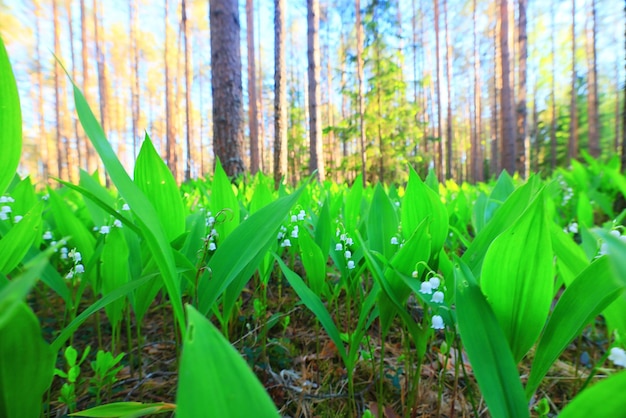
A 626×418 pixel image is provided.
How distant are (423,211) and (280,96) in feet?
19.9

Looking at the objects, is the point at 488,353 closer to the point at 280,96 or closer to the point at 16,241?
the point at 16,241

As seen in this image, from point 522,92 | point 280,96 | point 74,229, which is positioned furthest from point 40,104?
point 74,229

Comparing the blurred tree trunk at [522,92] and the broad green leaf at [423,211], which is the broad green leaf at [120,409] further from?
the blurred tree trunk at [522,92]

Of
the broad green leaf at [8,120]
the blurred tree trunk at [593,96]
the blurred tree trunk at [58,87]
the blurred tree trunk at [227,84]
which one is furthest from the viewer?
the blurred tree trunk at [58,87]

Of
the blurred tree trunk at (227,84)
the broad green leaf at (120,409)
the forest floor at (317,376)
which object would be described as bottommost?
the forest floor at (317,376)

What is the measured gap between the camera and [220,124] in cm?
428

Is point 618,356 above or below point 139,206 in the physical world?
below

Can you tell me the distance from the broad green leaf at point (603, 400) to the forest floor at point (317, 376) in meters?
0.41

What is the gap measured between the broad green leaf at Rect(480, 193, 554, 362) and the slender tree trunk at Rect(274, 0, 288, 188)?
5645mm

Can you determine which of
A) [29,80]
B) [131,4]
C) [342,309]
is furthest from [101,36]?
[342,309]

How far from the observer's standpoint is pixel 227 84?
13.8 feet

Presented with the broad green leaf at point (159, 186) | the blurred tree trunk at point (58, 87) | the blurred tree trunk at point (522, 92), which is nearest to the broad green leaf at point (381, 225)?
the broad green leaf at point (159, 186)

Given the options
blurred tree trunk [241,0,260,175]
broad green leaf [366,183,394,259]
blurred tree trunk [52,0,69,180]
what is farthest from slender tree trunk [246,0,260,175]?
broad green leaf [366,183,394,259]

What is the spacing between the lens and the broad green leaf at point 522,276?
0.54 metres
